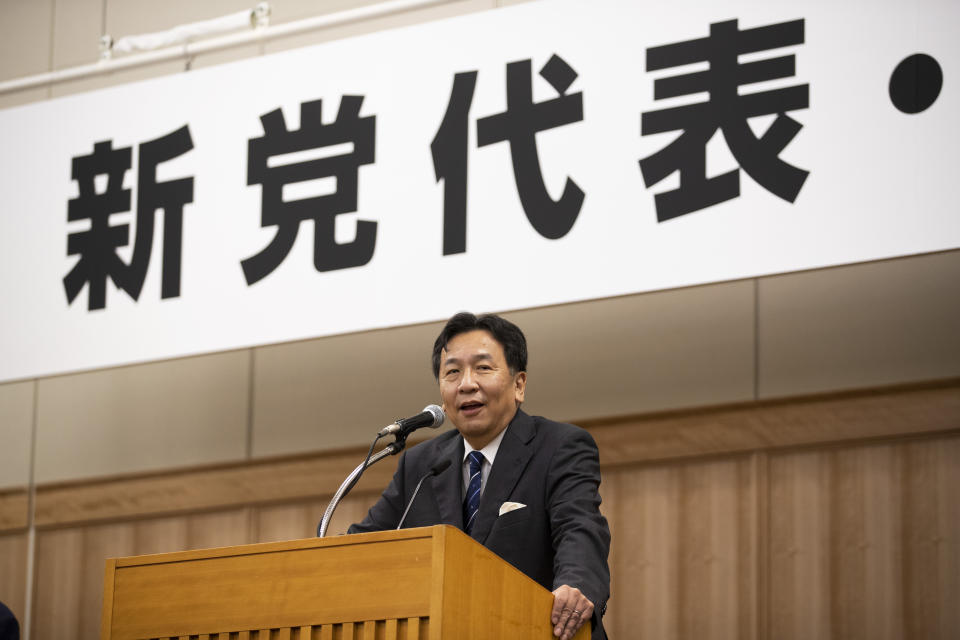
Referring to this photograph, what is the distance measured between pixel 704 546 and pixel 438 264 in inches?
49.1

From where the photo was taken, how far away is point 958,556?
3.87m

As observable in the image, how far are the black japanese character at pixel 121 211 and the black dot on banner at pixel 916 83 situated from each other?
231 centimetres

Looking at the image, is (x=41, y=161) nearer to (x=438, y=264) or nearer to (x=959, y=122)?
(x=438, y=264)

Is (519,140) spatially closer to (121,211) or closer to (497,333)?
(497,333)

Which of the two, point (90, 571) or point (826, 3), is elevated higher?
point (826, 3)

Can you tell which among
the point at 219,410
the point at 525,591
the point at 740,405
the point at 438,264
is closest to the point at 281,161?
the point at 438,264

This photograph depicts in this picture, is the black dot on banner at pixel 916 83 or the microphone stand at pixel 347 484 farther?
the black dot on banner at pixel 916 83

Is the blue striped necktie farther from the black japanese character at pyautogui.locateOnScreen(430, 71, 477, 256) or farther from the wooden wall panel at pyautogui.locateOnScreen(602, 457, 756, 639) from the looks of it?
the wooden wall panel at pyautogui.locateOnScreen(602, 457, 756, 639)

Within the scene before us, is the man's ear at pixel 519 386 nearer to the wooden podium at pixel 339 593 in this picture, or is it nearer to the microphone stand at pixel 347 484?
the microphone stand at pixel 347 484

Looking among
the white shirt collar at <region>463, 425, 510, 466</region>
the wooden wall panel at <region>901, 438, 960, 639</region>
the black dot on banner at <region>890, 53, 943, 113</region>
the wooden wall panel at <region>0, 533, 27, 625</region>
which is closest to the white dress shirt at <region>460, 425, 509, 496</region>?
the white shirt collar at <region>463, 425, 510, 466</region>

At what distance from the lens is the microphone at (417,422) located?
2668 millimetres

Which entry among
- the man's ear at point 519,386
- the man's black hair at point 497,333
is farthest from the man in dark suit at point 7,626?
the man's ear at point 519,386

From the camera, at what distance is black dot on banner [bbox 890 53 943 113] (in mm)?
3488

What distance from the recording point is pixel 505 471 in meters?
2.82
